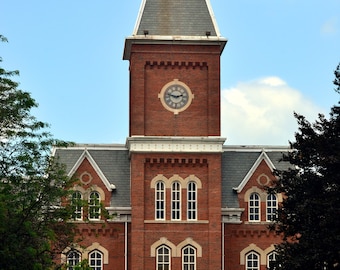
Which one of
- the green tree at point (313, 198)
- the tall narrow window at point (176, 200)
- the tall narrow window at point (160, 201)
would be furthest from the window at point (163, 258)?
the green tree at point (313, 198)

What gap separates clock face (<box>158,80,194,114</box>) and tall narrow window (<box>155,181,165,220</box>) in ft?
14.9

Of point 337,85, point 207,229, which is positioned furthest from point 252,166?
point 337,85

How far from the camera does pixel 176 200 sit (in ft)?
215

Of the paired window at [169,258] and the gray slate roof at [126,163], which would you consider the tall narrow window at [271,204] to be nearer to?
the gray slate roof at [126,163]

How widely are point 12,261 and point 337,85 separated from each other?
16.4 meters

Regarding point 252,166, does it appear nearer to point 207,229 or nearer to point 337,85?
point 207,229

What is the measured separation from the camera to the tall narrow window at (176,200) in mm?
65375

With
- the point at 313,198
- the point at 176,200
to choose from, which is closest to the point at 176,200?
the point at 176,200

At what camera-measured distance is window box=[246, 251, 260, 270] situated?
6712 cm

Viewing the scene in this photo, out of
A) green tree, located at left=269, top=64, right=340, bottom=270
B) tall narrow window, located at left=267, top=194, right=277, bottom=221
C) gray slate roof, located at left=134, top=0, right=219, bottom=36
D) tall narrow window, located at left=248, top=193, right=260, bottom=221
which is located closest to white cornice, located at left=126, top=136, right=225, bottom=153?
tall narrow window, located at left=248, top=193, right=260, bottom=221

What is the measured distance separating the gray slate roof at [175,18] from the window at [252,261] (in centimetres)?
1360

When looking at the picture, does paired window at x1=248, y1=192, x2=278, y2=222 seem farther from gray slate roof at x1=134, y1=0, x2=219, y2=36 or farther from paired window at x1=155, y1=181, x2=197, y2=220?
gray slate roof at x1=134, y1=0, x2=219, y2=36

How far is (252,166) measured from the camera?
2687 inches

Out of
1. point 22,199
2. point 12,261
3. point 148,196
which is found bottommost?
point 12,261
